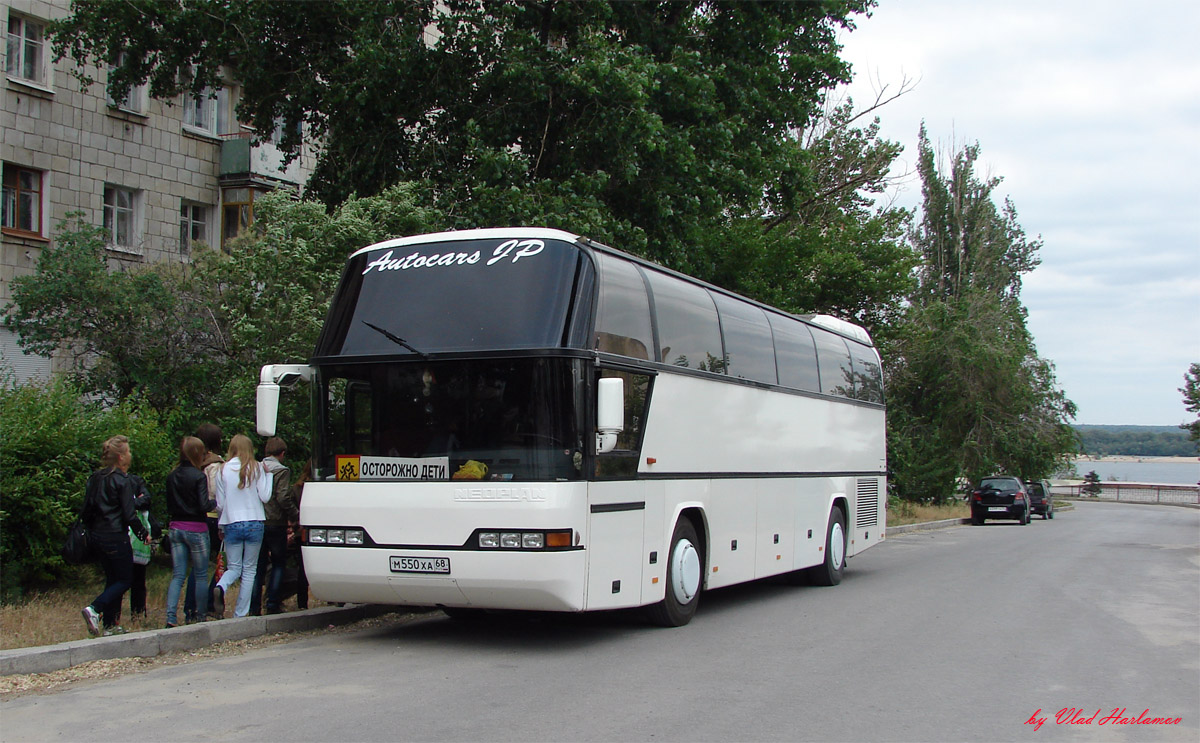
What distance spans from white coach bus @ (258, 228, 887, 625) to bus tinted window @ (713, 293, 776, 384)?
4.01ft

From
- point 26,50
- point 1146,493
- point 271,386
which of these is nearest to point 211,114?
point 26,50

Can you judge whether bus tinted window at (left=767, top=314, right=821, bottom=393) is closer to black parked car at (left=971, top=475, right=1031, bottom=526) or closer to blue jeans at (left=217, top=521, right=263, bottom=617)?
blue jeans at (left=217, top=521, right=263, bottom=617)

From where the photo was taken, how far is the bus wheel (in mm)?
10398

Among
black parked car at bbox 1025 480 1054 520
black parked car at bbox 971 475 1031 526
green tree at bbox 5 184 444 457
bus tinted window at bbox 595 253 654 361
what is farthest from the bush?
black parked car at bbox 1025 480 1054 520

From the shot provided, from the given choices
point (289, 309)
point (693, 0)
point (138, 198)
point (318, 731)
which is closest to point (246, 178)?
point (138, 198)

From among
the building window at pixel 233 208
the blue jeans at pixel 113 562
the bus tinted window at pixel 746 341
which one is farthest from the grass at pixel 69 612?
the building window at pixel 233 208

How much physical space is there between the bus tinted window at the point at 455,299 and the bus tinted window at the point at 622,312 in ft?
1.35

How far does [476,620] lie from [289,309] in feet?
17.1

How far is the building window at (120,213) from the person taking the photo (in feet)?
83.3

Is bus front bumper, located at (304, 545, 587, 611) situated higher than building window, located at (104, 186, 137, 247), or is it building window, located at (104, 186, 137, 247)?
building window, located at (104, 186, 137, 247)

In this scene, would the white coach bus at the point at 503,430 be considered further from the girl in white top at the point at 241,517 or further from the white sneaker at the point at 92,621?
the white sneaker at the point at 92,621

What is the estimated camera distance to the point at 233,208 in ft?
91.4

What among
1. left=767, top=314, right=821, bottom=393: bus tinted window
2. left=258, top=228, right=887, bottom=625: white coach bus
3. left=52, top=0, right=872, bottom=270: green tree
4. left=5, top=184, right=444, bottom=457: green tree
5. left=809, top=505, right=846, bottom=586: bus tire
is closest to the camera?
left=258, top=228, right=887, bottom=625: white coach bus

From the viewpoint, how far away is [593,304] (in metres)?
9.23
